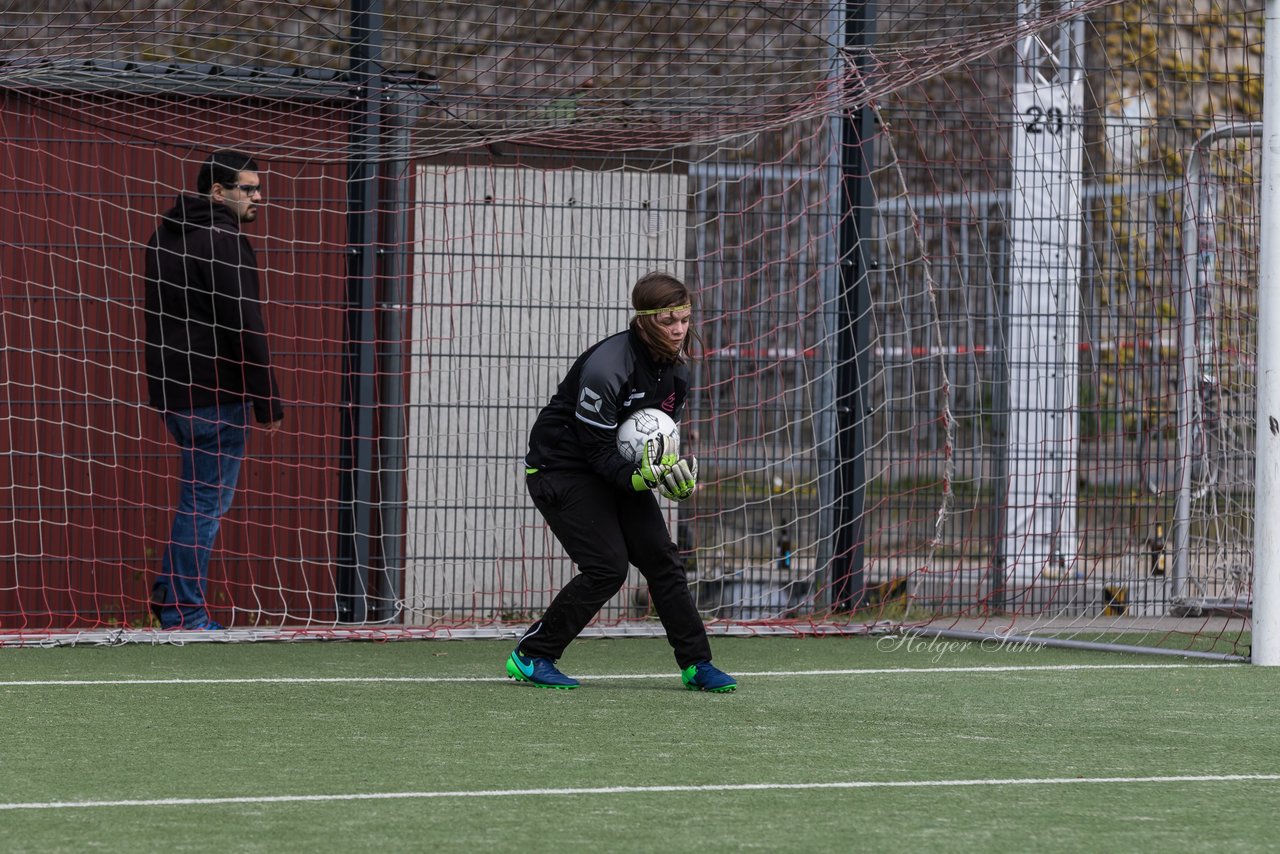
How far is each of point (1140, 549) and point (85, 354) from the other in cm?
555

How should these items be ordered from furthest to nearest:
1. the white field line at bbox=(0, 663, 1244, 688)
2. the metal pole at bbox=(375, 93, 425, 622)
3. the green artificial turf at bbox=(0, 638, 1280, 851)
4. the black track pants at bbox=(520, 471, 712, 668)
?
the metal pole at bbox=(375, 93, 425, 622) < the white field line at bbox=(0, 663, 1244, 688) < the black track pants at bbox=(520, 471, 712, 668) < the green artificial turf at bbox=(0, 638, 1280, 851)

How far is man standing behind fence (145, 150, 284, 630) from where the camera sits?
28.6 ft

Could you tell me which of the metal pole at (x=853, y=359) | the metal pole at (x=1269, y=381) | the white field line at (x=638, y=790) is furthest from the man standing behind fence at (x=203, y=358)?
the metal pole at (x=1269, y=381)

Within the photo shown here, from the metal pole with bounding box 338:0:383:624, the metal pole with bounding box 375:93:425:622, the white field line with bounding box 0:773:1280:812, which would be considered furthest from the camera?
the metal pole with bounding box 375:93:425:622

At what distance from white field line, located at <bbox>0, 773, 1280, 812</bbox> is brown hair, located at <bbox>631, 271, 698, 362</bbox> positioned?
2217mm

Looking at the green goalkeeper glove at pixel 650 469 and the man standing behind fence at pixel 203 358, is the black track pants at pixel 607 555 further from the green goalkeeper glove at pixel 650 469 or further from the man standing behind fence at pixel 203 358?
the man standing behind fence at pixel 203 358

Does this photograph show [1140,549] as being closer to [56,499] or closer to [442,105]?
[442,105]

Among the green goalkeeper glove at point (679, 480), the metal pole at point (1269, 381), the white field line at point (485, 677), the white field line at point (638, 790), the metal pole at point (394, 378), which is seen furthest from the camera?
the metal pole at point (394, 378)

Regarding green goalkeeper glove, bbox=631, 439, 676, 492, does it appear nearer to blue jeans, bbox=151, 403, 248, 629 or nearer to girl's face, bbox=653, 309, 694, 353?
girl's face, bbox=653, 309, 694, 353

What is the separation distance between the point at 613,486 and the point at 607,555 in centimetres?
28

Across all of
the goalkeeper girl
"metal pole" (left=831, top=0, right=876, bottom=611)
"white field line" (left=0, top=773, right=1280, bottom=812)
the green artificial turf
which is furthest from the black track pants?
"metal pole" (left=831, top=0, right=876, bottom=611)

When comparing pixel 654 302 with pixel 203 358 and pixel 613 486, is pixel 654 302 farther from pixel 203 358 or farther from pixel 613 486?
pixel 203 358

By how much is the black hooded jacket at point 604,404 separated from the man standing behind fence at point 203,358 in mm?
2187

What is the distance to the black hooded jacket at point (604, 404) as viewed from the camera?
267 inches
